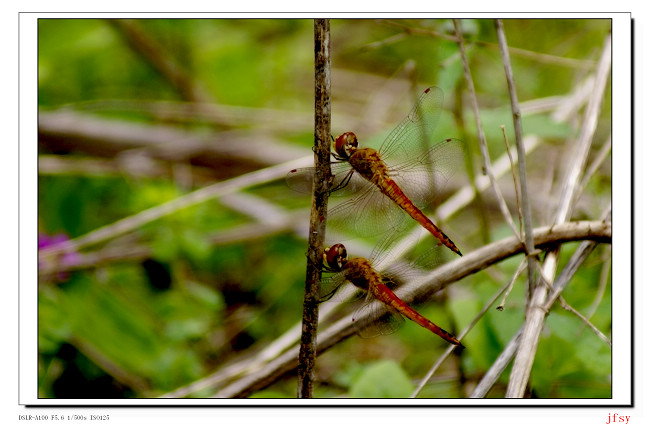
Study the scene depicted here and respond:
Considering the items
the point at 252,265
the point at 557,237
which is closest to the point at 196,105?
the point at 252,265

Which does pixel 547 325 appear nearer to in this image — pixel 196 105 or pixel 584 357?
pixel 584 357

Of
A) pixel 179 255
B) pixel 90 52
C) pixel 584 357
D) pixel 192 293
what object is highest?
pixel 90 52

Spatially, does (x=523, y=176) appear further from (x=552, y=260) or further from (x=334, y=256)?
(x=334, y=256)

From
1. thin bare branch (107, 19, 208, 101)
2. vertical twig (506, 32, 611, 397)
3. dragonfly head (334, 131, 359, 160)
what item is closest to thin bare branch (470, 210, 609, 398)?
vertical twig (506, 32, 611, 397)

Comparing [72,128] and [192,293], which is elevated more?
[72,128]

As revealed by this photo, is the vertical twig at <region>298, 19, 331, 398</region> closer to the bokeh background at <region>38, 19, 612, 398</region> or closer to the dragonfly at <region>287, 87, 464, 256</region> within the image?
the dragonfly at <region>287, 87, 464, 256</region>

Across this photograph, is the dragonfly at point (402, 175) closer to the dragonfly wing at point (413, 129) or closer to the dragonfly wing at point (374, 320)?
the dragonfly wing at point (413, 129)

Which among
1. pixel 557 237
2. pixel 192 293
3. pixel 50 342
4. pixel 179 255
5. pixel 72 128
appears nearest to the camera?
pixel 557 237

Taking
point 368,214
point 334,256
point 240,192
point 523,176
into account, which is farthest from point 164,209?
point 523,176
